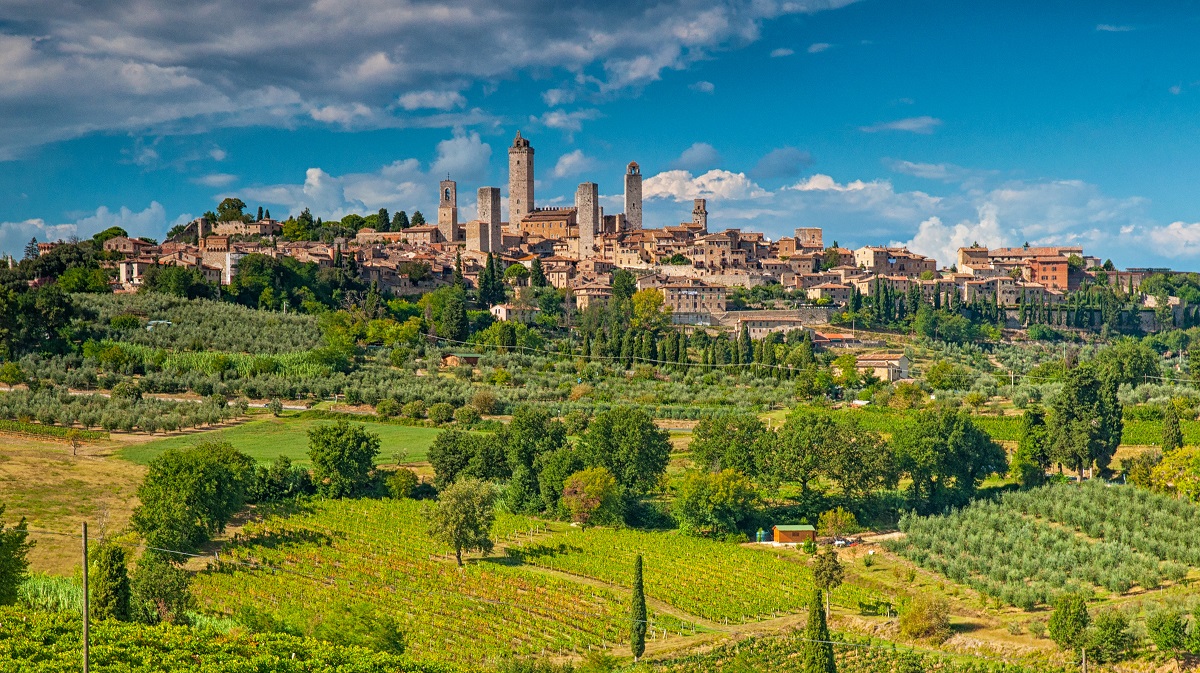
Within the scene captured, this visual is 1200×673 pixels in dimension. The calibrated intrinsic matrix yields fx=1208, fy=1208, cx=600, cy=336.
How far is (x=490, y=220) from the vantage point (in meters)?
112

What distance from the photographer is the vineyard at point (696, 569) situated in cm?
3262

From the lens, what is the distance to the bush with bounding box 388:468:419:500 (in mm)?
42438

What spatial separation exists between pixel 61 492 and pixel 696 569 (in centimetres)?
A: 1979

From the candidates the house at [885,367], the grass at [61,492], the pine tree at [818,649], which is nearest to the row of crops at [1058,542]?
the pine tree at [818,649]

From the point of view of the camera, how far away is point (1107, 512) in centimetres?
3919

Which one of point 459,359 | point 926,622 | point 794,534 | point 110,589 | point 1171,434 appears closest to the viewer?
point 110,589

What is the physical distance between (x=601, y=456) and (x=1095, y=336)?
2354 inches

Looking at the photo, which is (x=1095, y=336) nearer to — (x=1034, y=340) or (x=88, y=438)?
(x=1034, y=340)

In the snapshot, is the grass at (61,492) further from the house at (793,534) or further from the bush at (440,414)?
the house at (793,534)

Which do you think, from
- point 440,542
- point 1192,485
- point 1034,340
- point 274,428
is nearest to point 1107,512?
point 1192,485

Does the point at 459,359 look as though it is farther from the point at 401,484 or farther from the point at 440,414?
the point at 401,484

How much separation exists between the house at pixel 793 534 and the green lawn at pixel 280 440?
14.6 meters

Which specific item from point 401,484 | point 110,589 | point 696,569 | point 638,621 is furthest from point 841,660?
point 401,484

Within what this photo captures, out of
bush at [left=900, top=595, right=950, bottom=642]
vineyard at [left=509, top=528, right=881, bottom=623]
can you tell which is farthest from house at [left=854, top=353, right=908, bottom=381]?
bush at [left=900, top=595, right=950, bottom=642]
